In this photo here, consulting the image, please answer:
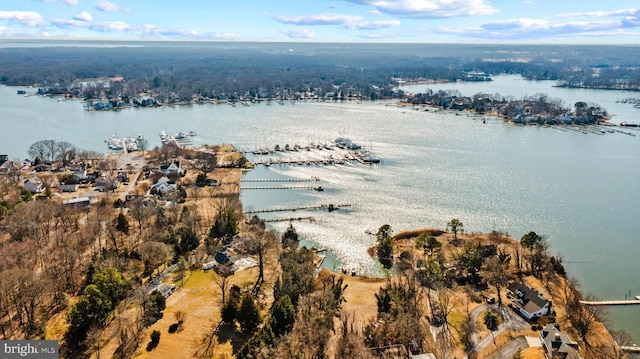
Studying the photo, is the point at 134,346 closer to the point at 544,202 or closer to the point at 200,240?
the point at 200,240

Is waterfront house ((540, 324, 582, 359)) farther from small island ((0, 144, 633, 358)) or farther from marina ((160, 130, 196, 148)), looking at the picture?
marina ((160, 130, 196, 148))

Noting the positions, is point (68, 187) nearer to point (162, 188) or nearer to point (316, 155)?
point (162, 188)

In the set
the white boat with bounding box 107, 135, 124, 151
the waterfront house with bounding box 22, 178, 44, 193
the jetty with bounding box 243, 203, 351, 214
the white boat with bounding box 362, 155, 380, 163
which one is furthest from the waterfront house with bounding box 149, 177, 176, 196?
the white boat with bounding box 362, 155, 380, 163

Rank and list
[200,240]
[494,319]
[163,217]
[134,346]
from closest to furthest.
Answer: [134,346] → [494,319] → [200,240] → [163,217]

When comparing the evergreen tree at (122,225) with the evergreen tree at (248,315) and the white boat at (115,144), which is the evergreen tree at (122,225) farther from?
the white boat at (115,144)

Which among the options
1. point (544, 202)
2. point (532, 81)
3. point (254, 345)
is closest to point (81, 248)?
point (254, 345)

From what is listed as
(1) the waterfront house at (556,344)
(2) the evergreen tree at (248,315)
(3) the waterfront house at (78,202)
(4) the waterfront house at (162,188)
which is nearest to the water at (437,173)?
(1) the waterfront house at (556,344)
